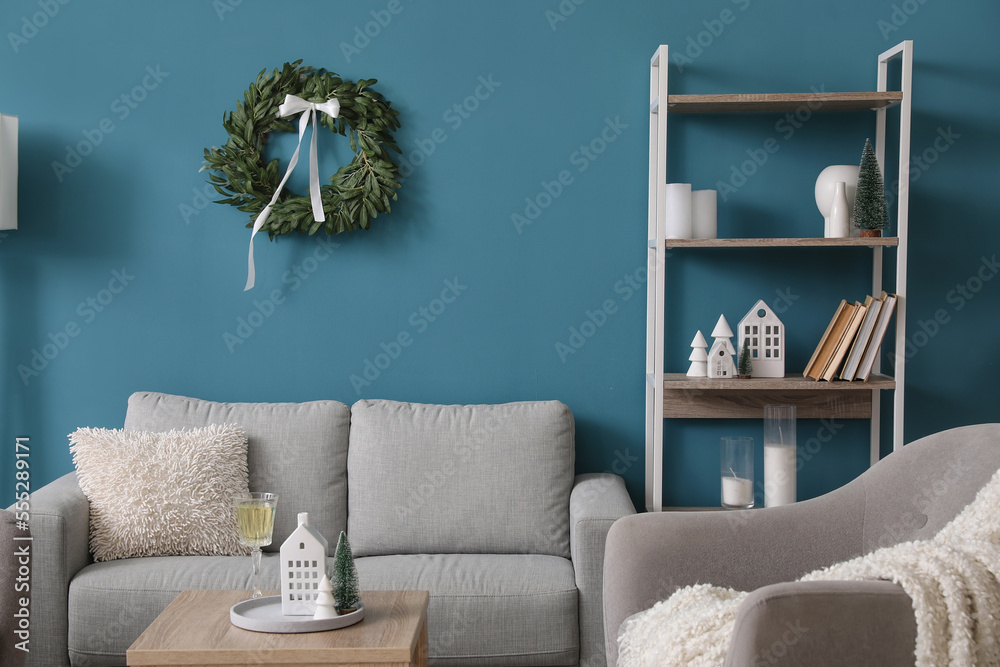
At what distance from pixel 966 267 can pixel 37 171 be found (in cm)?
300

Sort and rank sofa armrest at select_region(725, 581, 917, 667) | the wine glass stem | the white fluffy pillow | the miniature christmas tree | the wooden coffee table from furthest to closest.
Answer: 1. the white fluffy pillow
2. the wine glass stem
3. the miniature christmas tree
4. the wooden coffee table
5. sofa armrest at select_region(725, 581, 917, 667)

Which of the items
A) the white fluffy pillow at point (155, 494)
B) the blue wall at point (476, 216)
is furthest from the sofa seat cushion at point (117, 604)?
the blue wall at point (476, 216)

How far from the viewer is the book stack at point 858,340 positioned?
8.05 ft

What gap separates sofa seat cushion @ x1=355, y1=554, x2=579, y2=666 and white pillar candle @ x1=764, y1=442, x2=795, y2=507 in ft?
2.33

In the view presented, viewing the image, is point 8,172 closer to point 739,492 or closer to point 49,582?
point 49,582

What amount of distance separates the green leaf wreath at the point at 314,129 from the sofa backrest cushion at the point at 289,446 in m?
0.59

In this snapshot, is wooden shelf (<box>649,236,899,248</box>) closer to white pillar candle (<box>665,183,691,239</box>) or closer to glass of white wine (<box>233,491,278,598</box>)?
white pillar candle (<box>665,183,691,239</box>)

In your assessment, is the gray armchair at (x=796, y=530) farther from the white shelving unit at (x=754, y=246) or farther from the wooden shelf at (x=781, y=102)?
the wooden shelf at (x=781, y=102)

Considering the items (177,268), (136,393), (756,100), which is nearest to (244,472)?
(136,393)

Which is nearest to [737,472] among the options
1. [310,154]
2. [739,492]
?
[739,492]

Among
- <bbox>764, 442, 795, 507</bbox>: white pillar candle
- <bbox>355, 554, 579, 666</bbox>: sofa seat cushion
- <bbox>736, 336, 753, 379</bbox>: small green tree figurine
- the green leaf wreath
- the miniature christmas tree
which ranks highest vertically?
the green leaf wreath

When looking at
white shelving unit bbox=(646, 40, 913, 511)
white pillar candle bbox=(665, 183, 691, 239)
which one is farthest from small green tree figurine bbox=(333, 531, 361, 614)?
white pillar candle bbox=(665, 183, 691, 239)

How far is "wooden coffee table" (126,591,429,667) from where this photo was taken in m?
1.53

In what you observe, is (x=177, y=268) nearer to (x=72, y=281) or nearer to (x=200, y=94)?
(x=72, y=281)
